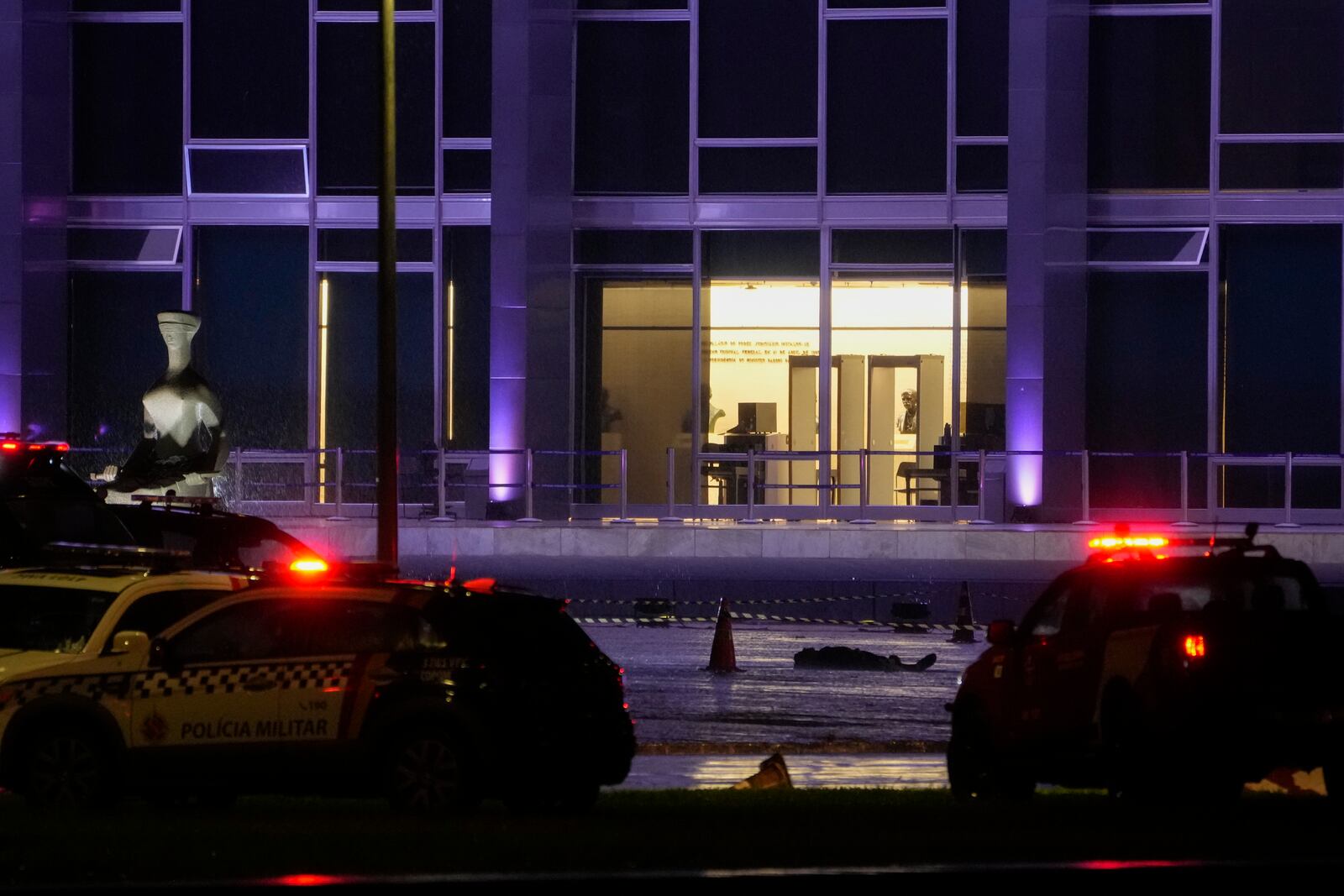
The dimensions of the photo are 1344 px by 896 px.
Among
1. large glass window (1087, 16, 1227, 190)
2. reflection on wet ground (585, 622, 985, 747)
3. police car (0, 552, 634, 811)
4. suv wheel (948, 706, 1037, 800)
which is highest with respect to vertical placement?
large glass window (1087, 16, 1227, 190)

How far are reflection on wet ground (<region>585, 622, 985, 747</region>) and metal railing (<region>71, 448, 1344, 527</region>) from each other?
23.2 feet

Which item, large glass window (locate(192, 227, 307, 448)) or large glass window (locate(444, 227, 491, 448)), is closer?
large glass window (locate(444, 227, 491, 448))

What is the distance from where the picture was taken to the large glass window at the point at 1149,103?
30.7 m

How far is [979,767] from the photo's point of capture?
12734 millimetres

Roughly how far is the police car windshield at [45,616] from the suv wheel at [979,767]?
5236 millimetres

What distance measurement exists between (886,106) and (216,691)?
22.0 metres

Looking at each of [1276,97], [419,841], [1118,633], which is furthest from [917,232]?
[419,841]

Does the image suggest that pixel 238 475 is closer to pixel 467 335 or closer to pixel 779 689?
pixel 467 335

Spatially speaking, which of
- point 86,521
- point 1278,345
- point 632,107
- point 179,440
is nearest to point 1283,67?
point 1278,345

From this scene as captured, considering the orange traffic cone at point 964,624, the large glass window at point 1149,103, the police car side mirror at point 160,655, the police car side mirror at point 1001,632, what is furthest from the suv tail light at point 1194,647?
the large glass window at point 1149,103

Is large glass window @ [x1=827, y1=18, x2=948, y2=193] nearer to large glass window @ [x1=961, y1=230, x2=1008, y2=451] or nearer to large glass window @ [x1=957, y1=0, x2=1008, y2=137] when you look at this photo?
large glass window @ [x1=957, y1=0, x2=1008, y2=137]

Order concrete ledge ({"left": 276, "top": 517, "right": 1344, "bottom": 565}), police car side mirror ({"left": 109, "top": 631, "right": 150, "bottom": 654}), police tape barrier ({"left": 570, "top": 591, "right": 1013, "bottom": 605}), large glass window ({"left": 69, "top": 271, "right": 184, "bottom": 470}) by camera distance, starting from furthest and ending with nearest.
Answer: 1. large glass window ({"left": 69, "top": 271, "right": 184, "bottom": 470})
2. concrete ledge ({"left": 276, "top": 517, "right": 1344, "bottom": 565})
3. police tape barrier ({"left": 570, "top": 591, "right": 1013, "bottom": 605})
4. police car side mirror ({"left": 109, "top": 631, "right": 150, "bottom": 654})

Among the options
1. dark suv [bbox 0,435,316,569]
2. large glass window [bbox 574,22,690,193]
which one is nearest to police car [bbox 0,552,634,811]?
dark suv [bbox 0,435,316,569]

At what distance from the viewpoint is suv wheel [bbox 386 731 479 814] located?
1091cm
